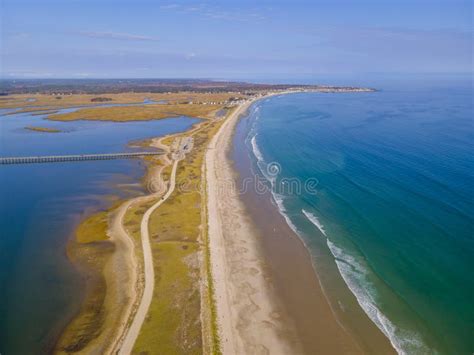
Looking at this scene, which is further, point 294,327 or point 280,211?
point 280,211

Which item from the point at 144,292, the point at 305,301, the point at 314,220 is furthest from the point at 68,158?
the point at 305,301

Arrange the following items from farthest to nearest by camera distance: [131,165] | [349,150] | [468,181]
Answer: [349,150] < [131,165] < [468,181]

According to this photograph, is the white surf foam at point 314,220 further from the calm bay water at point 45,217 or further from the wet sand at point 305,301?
the calm bay water at point 45,217

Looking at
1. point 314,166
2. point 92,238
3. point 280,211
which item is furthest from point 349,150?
point 92,238

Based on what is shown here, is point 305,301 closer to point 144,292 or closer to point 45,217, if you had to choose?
point 144,292

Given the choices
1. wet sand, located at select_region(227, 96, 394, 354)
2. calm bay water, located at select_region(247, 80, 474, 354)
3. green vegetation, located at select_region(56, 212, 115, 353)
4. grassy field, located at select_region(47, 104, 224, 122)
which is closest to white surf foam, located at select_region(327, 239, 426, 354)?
calm bay water, located at select_region(247, 80, 474, 354)

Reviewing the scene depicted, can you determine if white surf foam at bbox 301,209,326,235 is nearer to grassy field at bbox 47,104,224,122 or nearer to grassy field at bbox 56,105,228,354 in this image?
grassy field at bbox 56,105,228,354

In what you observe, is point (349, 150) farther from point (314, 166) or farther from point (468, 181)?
point (468, 181)
